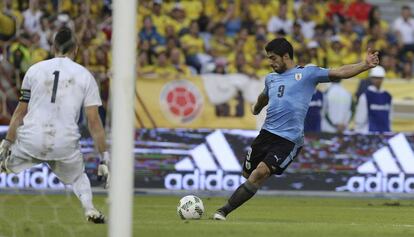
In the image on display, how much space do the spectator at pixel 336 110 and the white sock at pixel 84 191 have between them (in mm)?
10358

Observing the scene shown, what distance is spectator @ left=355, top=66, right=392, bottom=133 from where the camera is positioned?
20.9 meters

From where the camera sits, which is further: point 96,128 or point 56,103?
point 96,128

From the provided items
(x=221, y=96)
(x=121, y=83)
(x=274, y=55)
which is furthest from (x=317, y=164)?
(x=121, y=83)

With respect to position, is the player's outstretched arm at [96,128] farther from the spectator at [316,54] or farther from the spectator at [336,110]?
the spectator at [316,54]

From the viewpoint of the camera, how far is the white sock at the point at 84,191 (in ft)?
36.8

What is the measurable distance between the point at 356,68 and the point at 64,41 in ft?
10.4

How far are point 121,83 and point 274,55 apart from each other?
451 cm

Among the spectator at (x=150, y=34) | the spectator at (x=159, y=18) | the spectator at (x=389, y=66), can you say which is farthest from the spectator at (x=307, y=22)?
the spectator at (x=150, y=34)

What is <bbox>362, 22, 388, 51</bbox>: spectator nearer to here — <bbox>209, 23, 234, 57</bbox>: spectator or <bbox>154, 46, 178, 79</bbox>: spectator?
<bbox>209, 23, 234, 57</bbox>: spectator

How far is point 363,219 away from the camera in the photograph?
1370 cm

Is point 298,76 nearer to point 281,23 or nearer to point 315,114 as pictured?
point 315,114

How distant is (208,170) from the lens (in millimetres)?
18641

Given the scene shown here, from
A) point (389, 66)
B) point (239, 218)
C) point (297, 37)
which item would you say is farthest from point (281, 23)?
point (239, 218)

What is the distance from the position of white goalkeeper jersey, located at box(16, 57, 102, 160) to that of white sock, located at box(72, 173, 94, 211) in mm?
366
